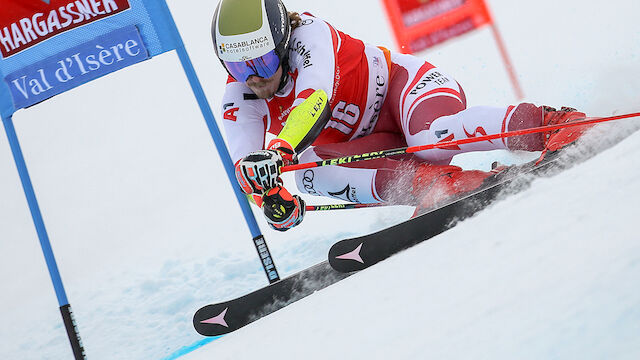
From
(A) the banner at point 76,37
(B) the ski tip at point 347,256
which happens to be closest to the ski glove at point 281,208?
(B) the ski tip at point 347,256

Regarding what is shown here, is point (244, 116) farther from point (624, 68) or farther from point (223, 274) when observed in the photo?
point (624, 68)

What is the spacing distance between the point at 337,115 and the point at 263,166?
26.7 inches

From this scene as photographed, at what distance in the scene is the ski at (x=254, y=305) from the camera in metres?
2.37

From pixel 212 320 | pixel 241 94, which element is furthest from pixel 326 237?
pixel 212 320

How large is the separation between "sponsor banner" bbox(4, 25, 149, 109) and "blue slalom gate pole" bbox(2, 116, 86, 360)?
0.27 meters

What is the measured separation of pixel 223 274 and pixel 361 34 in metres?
2.65

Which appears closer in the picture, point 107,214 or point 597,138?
point 597,138

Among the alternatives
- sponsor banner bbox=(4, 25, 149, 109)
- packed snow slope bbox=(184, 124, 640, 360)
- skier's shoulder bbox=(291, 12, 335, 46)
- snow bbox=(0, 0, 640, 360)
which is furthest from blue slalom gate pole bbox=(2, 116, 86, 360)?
skier's shoulder bbox=(291, 12, 335, 46)

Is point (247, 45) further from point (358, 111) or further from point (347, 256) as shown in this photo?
point (347, 256)

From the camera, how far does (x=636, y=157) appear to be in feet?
5.04

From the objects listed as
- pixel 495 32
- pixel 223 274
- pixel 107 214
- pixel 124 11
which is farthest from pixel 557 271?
pixel 107 214

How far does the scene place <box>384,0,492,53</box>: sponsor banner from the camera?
465 centimetres

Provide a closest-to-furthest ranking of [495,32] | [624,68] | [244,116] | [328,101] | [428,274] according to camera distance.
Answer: [428,274], [328,101], [244,116], [624,68], [495,32]

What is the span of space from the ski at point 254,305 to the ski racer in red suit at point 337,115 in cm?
23
